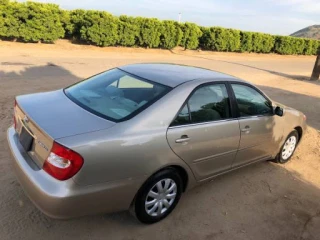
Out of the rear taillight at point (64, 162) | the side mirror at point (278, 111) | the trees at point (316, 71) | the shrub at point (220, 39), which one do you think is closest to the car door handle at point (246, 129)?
the side mirror at point (278, 111)

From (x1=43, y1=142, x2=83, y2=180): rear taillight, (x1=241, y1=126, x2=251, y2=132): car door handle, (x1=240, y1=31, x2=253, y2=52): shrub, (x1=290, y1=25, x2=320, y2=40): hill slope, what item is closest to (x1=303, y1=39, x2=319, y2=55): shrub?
(x1=240, y1=31, x2=253, y2=52): shrub

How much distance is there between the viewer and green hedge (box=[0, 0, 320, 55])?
634 inches

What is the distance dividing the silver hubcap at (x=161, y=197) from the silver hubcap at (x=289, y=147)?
2.46 meters

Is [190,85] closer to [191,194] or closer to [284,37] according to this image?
[191,194]

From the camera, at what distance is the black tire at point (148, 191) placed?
3070 millimetres

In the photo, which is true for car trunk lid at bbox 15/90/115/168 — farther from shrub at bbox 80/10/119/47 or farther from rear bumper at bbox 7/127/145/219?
shrub at bbox 80/10/119/47

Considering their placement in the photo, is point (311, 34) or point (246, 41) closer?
point (246, 41)

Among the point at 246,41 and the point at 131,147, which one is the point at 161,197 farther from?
the point at 246,41

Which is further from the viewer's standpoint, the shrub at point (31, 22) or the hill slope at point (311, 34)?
the hill slope at point (311, 34)

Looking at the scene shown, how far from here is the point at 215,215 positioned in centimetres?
361

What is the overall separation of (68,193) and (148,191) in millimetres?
812

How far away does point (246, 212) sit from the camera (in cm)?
373

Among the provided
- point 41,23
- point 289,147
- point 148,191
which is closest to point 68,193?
point 148,191

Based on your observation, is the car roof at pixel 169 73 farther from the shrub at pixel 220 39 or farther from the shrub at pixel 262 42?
the shrub at pixel 262 42
